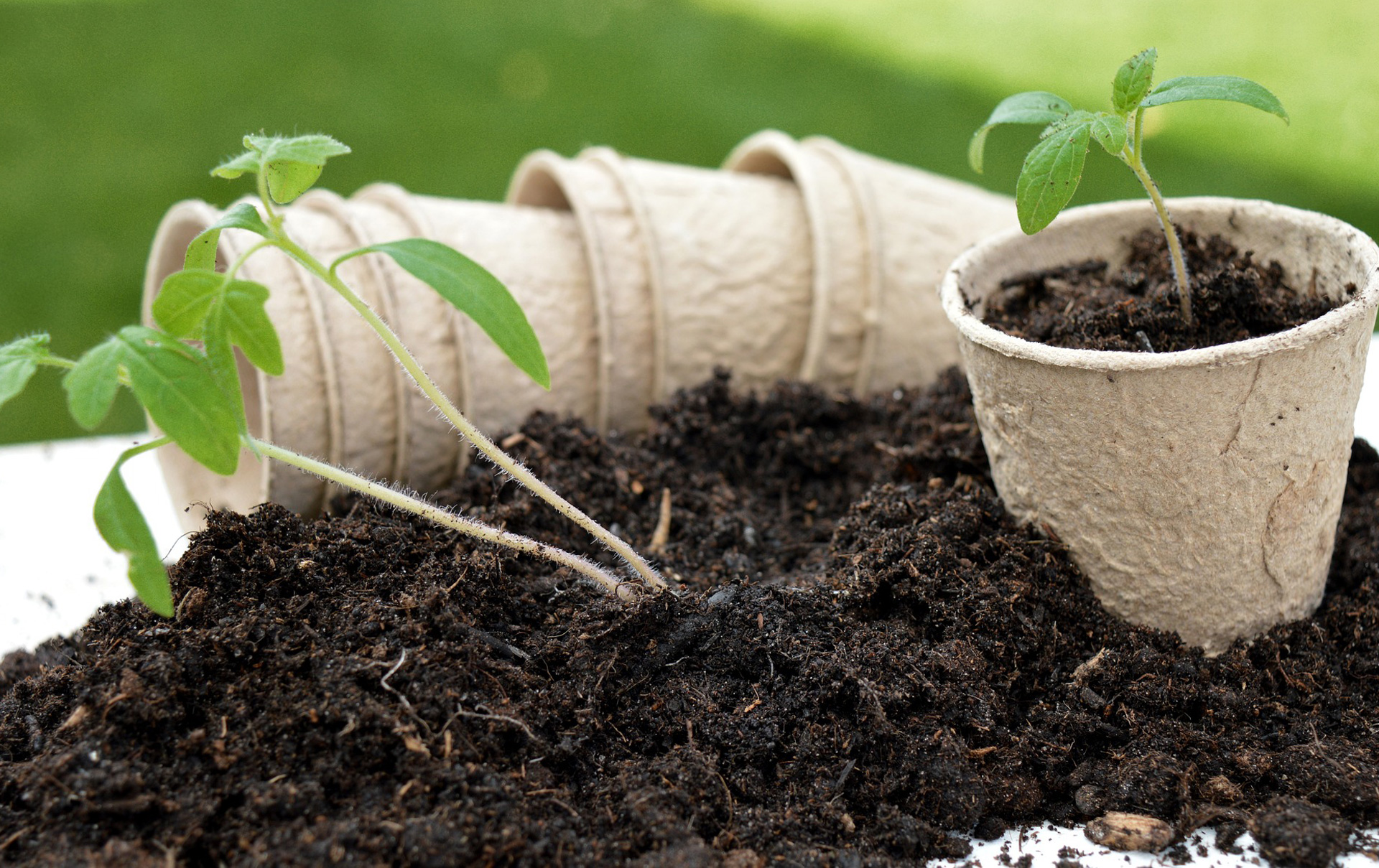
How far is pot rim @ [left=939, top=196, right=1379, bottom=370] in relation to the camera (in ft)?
3.73

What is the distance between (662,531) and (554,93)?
3.18 metres

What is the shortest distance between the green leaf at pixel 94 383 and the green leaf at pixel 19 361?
4 cm

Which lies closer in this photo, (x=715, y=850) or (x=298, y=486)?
(x=715, y=850)

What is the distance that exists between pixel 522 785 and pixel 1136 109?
99 cm

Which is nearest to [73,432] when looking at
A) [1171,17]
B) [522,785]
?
[522,785]

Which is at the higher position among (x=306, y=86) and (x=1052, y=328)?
(x=306, y=86)

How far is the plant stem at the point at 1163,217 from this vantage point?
3.99ft

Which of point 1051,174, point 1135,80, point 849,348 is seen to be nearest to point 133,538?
point 1051,174

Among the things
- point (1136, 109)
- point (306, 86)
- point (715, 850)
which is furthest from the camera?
point (306, 86)

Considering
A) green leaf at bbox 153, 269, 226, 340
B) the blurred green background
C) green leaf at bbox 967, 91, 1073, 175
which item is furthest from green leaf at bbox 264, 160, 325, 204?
the blurred green background

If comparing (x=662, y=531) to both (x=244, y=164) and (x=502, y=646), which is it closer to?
(x=502, y=646)

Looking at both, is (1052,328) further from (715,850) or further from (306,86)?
(306,86)

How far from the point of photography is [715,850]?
3.49 ft

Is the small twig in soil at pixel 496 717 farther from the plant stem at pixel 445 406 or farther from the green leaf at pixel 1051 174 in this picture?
the green leaf at pixel 1051 174
